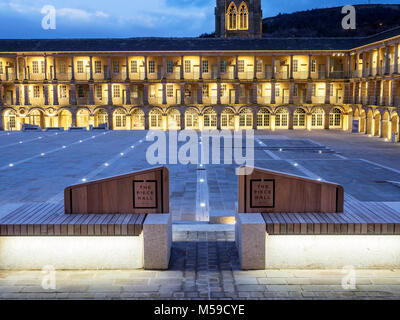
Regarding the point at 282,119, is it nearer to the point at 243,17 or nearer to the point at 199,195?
the point at 243,17

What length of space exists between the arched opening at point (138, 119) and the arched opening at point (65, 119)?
21.5 feet

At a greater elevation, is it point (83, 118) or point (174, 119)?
point (83, 118)

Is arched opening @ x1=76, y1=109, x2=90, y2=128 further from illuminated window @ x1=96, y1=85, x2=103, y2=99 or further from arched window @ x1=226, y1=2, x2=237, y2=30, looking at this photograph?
Answer: arched window @ x1=226, y1=2, x2=237, y2=30

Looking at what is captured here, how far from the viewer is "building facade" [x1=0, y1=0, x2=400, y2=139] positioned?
43531mm

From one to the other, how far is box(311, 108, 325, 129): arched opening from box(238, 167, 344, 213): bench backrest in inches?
1505

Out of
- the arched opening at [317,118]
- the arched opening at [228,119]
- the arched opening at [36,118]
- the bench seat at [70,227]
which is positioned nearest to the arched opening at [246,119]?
the arched opening at [228,119]

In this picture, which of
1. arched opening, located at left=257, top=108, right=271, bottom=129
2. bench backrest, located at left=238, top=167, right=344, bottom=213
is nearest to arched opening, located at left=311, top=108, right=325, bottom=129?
arched opening, located at left=257, top=108, right=271, bottom=129

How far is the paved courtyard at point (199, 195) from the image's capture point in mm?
5973

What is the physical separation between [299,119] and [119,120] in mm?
18384

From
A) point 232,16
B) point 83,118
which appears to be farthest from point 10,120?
point 232,16

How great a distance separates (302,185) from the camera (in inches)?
283

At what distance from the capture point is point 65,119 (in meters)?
45.0
